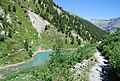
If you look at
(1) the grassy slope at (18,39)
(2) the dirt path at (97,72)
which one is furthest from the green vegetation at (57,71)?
(1) the grassy slope at (18,39)

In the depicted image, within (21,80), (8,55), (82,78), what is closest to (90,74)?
(82,78)

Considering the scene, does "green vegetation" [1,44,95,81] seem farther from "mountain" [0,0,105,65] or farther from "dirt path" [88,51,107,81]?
"mountain" [0,0,105,65]

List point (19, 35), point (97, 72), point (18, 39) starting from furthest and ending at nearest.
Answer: point (19, 35) → point (18, 39) → point (97, 72)

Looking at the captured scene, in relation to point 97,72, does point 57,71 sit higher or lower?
lower

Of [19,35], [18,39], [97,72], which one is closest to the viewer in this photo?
[97,72]

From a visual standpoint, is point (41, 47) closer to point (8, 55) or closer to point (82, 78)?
point (8, 55)

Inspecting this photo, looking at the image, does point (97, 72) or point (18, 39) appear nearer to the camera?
point (97, 72)

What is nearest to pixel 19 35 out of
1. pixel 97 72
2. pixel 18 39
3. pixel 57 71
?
pixel 18 39

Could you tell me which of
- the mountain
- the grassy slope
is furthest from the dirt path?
the grassy slope

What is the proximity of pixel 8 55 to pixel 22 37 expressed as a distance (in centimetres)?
3361

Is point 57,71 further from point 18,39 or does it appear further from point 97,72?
point 18,39

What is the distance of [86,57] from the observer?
5762 cm

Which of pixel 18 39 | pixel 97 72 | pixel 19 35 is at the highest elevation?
pixel 19 35

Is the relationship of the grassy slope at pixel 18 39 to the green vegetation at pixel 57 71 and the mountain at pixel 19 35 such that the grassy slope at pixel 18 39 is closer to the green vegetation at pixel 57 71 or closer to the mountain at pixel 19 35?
the mountain at pixel 19 35
